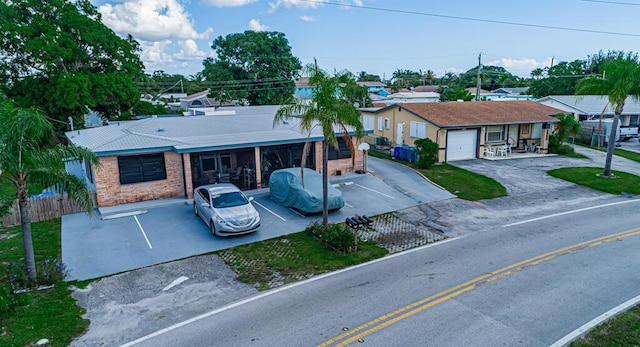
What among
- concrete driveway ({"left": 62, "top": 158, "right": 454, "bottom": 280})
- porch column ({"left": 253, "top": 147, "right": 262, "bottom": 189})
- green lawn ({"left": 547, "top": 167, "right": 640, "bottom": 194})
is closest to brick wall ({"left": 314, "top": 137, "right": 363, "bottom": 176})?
concrete driveway ({"left": 62, "top": 158, "right": 454, "bottom": 280})

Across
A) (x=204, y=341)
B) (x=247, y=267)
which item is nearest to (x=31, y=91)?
(x=247, y=267)

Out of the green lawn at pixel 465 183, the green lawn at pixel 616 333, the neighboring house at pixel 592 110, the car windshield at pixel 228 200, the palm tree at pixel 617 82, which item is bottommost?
the green lawn at pixel 465 183

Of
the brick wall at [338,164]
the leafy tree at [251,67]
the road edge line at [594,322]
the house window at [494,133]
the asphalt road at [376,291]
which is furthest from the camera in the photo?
the leafy tree at [251,67]

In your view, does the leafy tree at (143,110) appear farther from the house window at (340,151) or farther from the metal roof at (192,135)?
the house window at (340,151)

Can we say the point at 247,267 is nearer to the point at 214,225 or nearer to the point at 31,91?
the point at 214,225

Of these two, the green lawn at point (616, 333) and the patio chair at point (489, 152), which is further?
the patio chair at point (489, 152)

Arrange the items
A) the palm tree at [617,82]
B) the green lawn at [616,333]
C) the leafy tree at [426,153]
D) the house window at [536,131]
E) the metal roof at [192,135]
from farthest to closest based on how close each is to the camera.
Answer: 1. the house window at [536,131]
2. the leafy tree at [426,153]
3. the palm tree at [617,82]
4. the metal roof at [192,135]
5. the green lawn at [616,333]

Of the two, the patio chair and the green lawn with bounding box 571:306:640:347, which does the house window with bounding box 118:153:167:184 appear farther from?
the patio chair

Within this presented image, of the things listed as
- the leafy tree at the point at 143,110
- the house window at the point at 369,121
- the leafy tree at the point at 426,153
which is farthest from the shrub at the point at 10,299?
the leafy tree at the point at 143,110
